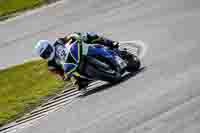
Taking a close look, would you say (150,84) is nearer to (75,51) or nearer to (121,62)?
(121,62)

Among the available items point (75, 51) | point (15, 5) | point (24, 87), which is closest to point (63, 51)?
point (75, 51)

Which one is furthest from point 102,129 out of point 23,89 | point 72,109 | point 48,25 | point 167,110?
point 48,25

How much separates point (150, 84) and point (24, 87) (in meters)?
6.93

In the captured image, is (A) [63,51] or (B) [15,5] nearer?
(A) [63,51]

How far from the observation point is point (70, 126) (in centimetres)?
1360

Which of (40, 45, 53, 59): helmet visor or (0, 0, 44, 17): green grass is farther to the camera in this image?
(0, 0, 44, 17): green grass

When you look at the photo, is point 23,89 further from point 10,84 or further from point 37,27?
point 37,27

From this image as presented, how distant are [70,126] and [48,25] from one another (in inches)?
670

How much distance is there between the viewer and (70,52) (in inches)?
644

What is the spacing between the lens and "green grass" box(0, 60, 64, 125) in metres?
17.8

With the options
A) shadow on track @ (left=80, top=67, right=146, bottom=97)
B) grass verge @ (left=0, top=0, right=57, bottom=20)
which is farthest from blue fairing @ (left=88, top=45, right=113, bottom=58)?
grass verge @ (left=0, top=0, right=57, bottom=20)

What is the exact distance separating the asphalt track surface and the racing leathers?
815 millimetres

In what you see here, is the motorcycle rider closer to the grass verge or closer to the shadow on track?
the shadow on track

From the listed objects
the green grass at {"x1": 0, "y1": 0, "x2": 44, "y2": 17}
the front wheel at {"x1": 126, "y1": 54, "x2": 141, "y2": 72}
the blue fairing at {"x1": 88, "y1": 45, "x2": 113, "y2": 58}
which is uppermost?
the blue fairing at {"x1": 88, "y1": 45, "x2": 113, "y2": 58}
